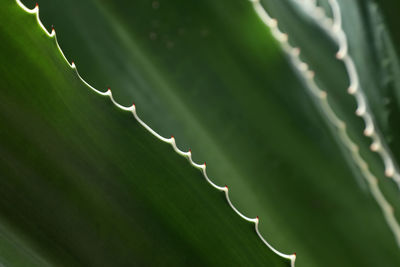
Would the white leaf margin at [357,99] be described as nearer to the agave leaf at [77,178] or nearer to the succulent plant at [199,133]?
the succulent plant at [199,133]

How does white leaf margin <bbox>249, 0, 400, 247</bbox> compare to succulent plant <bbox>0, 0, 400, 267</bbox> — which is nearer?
succulent plant <bbox>0, 0, 400, 267</bbox>

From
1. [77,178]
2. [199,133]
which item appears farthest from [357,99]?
[77,178]

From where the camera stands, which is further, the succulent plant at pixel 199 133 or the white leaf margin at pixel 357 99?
the white leaf margin at pixel 357 99

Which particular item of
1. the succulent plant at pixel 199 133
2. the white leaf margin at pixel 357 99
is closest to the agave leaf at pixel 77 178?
the succulent plant at pixel 199 133

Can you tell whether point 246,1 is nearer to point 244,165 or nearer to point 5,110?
point 244,165

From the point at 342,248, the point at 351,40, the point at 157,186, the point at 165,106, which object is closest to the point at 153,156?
the point at 157,186

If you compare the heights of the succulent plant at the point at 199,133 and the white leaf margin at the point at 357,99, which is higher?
the white leaf margin at the point at 357,99

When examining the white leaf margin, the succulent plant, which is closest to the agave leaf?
the succulent plant

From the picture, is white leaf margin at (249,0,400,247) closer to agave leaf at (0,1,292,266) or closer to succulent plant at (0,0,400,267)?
succulent plant at (0,0,400,267)
